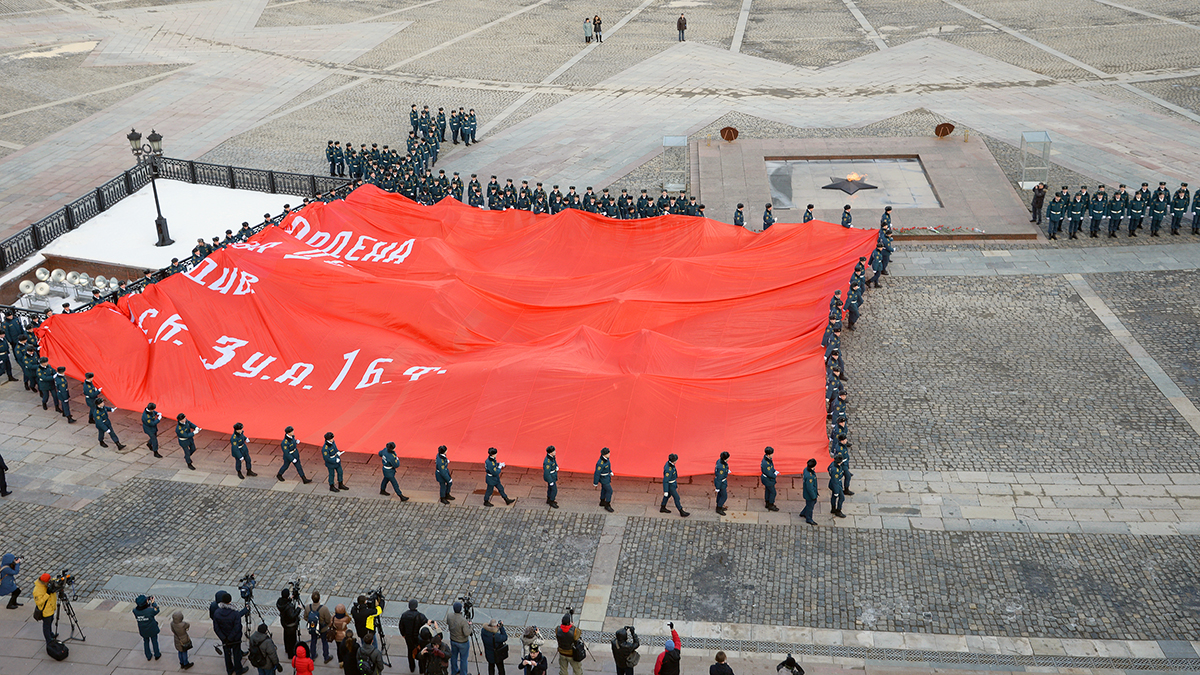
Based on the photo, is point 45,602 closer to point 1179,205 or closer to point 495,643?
point 495,643

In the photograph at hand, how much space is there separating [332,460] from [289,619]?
15.0 ft

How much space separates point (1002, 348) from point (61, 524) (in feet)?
65.1

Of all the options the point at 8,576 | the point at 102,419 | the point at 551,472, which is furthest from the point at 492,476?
the point at 102,419

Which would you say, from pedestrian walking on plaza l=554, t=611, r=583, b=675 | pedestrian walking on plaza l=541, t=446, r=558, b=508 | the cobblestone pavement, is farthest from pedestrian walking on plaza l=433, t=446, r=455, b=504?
pedestrian walking on plaza l=554, t=611, r=583, b=675

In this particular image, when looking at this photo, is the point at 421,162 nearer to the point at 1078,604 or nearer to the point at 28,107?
the point at 28,107

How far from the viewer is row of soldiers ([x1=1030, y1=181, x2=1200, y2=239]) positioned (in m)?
30.0

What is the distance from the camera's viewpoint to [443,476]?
756 inches

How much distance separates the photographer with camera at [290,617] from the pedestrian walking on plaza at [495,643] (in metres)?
2.88

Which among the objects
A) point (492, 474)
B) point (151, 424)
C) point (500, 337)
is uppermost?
point (500, 337)

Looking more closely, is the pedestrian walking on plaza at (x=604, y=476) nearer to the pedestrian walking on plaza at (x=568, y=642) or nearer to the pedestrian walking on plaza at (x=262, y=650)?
the pedestrian walking on plaza at (x=568, y=642)

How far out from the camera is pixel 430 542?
60.4ft

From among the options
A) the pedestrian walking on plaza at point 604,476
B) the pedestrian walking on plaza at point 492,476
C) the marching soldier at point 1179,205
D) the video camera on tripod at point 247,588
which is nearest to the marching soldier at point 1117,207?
the marching soldier at point 1179,205

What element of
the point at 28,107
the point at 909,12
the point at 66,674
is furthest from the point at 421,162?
the point at 909,12

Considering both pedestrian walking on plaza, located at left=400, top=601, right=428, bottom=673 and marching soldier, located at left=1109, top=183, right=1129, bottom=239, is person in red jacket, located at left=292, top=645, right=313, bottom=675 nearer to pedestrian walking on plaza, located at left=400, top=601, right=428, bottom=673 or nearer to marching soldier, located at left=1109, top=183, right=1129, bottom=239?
pedestrian walking on plaza, located at left=400, top=601, right=428, bottom=673
